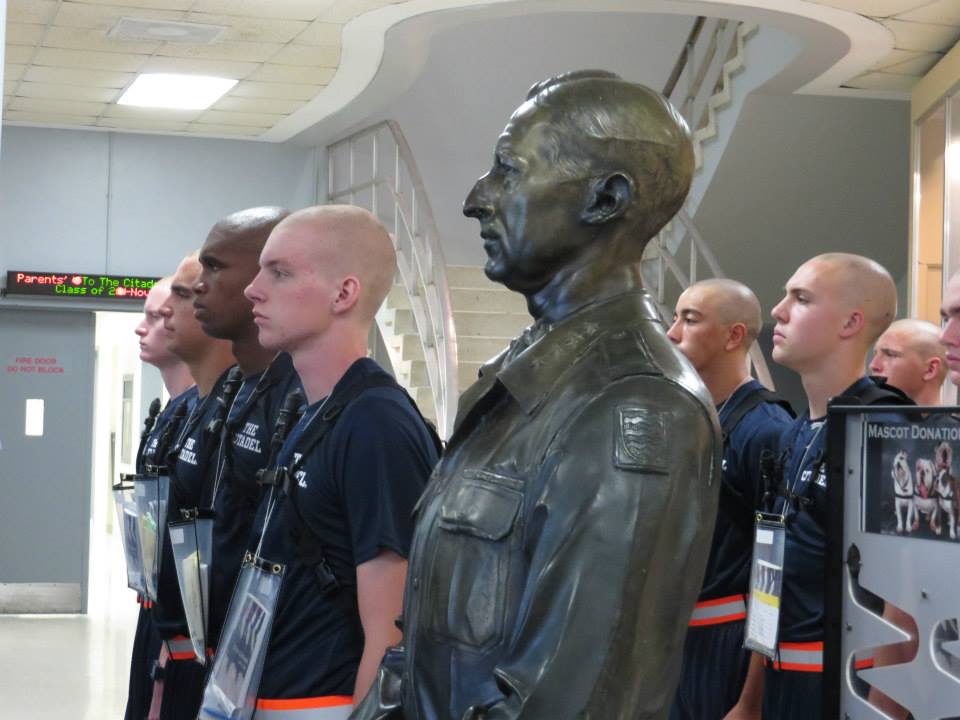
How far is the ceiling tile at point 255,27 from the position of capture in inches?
335

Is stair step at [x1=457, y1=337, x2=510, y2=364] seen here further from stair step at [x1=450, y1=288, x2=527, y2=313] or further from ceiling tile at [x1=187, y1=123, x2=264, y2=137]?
ceiling tile at [x1=187, y1=123, x2=264, y2=137]

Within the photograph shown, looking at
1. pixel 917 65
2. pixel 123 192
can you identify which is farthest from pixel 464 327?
pixel 917 65

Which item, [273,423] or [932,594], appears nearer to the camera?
[932,594]

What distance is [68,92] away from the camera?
1033 centimetres

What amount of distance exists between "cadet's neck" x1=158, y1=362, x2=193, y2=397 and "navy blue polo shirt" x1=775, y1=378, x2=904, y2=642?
2426 mm

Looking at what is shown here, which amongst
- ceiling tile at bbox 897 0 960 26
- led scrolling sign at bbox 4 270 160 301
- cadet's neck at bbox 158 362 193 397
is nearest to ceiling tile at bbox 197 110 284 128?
led scrolling sign at bbox 4 270 160 301

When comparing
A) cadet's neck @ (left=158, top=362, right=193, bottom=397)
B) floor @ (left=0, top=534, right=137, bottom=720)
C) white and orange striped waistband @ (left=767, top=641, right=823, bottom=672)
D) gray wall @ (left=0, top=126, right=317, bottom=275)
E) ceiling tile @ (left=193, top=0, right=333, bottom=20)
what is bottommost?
floor @ (left=0, top=534, right=137, bottom=720)

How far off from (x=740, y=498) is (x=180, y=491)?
5.69 ft

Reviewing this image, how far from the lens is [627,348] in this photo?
1586 mm

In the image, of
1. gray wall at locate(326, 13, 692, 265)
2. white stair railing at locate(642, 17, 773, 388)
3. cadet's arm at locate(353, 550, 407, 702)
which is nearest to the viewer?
cadet's arm at locate(353, 550, 407, 702)

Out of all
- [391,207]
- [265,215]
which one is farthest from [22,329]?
[265,215]

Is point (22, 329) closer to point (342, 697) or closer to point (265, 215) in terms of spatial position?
point (265, 215)

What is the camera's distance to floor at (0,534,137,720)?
7543mm

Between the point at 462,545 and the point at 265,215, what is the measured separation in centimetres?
241
